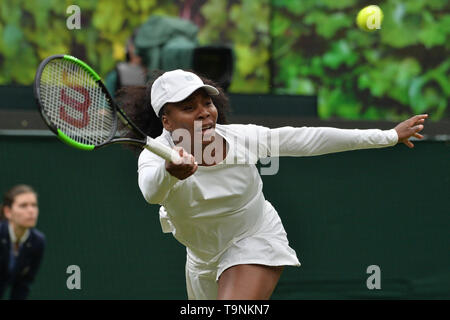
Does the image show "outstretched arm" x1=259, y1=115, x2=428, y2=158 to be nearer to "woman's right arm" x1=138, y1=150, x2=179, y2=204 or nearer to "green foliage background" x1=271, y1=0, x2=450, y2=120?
"woman's right arm" x1=138, y1=150, x2=179, y2=204

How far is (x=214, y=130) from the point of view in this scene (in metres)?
3.45

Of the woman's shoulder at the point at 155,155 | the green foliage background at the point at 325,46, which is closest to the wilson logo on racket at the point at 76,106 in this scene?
the woman's shoulder at the point at 155,155

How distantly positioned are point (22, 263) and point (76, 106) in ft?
4.95

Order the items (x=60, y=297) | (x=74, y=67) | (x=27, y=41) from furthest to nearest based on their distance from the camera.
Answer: (x=27, y=41) < (x=60, y=297) < (x=74, y=67)

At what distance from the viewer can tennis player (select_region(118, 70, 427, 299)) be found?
11.2 ft

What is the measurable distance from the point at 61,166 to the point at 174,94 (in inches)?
60.5

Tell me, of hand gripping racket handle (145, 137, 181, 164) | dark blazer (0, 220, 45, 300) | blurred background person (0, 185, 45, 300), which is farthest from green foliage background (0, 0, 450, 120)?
hand gripping racket handle (145, 137, 181, 164)

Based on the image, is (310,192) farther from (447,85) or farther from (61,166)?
(447,85)

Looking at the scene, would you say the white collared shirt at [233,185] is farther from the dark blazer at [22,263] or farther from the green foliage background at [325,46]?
the green foliage background at [325,46]

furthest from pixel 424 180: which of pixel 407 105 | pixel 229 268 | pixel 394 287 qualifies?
pixel 407 105

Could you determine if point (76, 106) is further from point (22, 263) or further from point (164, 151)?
point (22, 263)

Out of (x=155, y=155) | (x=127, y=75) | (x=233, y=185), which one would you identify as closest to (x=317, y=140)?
(x=233, y=185)

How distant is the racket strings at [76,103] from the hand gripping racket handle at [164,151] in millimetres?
226

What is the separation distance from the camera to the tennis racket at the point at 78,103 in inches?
128
